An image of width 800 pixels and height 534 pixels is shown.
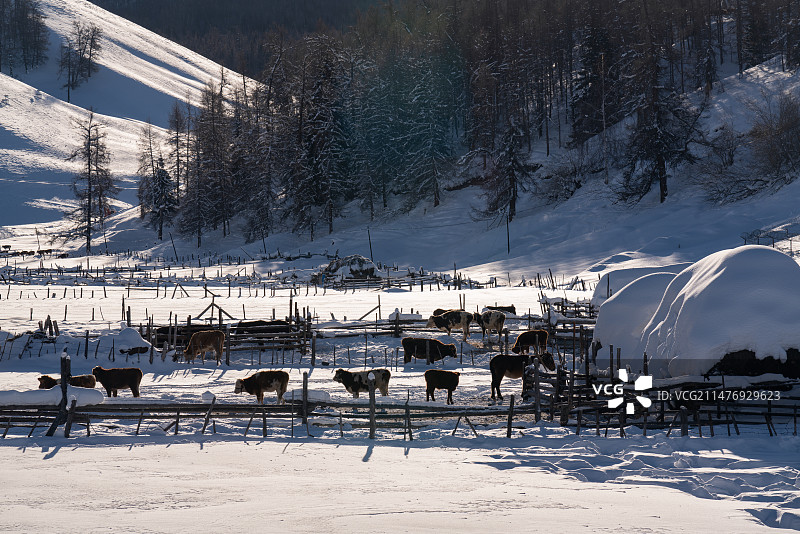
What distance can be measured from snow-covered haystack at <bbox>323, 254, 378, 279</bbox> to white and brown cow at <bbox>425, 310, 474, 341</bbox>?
834 inches

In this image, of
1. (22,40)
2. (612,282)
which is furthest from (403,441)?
(22,40)

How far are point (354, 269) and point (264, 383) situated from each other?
105ft

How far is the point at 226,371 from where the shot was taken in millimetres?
24953

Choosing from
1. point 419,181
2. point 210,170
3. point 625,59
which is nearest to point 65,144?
point 210,170

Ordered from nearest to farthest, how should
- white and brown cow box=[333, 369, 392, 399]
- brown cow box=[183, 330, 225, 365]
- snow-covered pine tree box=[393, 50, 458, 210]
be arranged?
1. white and brown cow box=[333, 369, 392, 399]
2. brown cow box=[183, 330, 225, 365]
3. snow-covered pine tree box=[393, 50, 458, 210]

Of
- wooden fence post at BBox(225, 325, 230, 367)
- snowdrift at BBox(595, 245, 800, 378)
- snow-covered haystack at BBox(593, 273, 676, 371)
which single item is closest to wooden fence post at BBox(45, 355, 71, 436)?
wooden fence post at BBox(225, 325, 230, 367)

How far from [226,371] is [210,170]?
180ft

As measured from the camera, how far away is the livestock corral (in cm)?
1667

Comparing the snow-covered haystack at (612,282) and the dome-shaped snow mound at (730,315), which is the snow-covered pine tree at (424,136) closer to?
the snow-covered haystack at (612,282)

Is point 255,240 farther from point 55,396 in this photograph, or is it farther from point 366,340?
point 55,396

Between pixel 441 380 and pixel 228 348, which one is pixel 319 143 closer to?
pixel 228 348

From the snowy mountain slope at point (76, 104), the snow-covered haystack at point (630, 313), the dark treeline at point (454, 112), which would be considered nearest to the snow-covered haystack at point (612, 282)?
the snow-covered haystack at point (630, 313)

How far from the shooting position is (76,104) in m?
125
